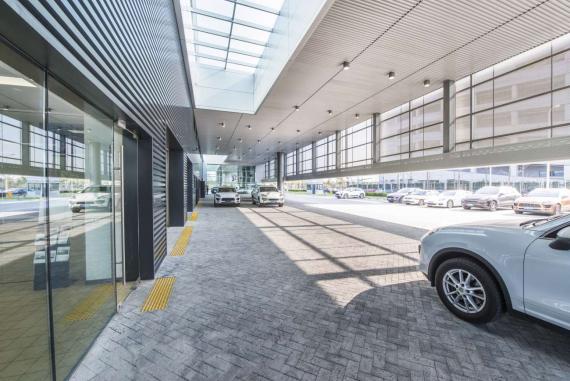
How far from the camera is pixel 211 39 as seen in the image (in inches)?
384

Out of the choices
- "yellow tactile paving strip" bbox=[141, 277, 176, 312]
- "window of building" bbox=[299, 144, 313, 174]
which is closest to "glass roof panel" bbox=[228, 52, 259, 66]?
"yellow tactile paving strip" bbox=[141, 277, 176, 312]

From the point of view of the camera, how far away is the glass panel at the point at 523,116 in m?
9.09

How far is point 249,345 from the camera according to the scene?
2.55 metres

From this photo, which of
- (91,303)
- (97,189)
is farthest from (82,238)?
(91,303)

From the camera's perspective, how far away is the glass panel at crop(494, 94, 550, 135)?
9094 millimetres

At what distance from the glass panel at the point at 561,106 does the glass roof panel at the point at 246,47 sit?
10.6 meters

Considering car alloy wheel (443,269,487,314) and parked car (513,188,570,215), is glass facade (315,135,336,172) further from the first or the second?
car alloy wheel (443,269,487,314)

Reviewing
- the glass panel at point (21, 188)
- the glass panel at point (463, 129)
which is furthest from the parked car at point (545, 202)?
the glass panel at point (21, 188)

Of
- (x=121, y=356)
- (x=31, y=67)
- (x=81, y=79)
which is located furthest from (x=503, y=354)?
(x=31, y=67)

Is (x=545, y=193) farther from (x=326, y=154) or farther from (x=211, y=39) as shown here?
(x=211, y=39)

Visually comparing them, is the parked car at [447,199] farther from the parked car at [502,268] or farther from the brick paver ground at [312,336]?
the parked car at [502,268]

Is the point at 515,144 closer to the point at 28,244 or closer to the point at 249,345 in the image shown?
the point at 249,345

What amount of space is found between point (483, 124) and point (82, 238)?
13.6m

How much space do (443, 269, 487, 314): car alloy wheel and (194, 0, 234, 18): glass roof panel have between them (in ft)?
29.4
